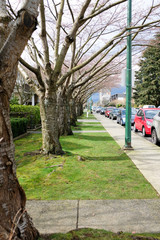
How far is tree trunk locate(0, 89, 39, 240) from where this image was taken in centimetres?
230

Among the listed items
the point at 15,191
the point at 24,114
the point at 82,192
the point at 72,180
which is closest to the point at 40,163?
the point at 72,180

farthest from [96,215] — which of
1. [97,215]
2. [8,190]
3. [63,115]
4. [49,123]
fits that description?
[63,115]

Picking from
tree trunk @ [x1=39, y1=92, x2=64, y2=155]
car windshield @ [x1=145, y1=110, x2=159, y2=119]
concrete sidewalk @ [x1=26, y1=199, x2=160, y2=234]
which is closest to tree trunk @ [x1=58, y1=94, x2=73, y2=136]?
car windshield @ [x1=145, y1=110, x2=159, y2=119]

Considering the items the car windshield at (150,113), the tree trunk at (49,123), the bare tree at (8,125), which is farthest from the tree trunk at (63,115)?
the bare tree at (8,125)

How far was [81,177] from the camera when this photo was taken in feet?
18.2

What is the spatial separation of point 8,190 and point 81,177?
334 centimetres

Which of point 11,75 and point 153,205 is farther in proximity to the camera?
point 153,205

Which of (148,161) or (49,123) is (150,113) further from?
(49,123)

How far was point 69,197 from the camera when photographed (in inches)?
171

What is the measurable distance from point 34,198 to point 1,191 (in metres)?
2.10

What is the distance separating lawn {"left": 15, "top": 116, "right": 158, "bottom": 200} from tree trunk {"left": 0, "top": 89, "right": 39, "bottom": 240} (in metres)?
1.93

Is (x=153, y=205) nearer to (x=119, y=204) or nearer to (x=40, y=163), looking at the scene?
(x=119, y=204)

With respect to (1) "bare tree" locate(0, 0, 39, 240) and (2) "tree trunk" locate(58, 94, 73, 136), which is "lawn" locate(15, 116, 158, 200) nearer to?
(1) "bare tree" locate(0, 0, 39, 240)

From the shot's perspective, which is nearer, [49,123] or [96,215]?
[96,215]
